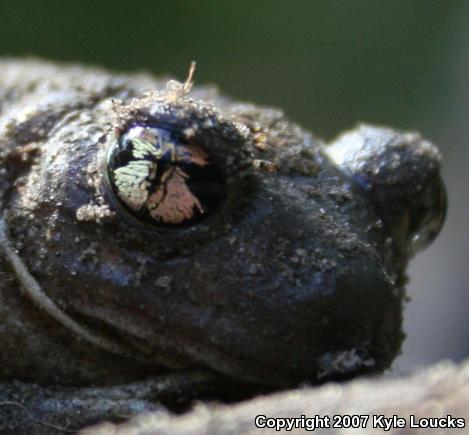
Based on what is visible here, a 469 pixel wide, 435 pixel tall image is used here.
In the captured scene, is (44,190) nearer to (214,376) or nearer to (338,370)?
(214,376)

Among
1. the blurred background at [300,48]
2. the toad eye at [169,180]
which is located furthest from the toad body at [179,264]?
the blurred background at [300,48]

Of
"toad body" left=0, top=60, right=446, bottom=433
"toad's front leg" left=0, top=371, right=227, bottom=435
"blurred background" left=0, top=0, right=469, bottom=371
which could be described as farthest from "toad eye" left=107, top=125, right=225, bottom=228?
"blurred background" left=0, top=0, right=469, bottom=371

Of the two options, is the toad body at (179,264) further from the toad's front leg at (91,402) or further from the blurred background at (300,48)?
the blurred background at (300,48)

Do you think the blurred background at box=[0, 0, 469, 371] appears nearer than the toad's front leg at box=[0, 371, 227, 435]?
No

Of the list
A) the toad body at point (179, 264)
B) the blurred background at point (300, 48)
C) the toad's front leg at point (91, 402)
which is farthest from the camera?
the blurred background at point (300, 48)

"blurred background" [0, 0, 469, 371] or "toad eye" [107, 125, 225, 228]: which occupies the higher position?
"blurred background" [0, 0, 469, 371]

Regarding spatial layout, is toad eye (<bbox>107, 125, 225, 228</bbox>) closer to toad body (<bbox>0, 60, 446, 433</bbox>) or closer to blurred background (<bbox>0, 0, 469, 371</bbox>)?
toad body (<bbox>0, 60, 446, 433</bbox>)

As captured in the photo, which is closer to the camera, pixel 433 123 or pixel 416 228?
pixel 416 228

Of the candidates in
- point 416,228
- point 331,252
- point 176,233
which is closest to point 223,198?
point 176,233
